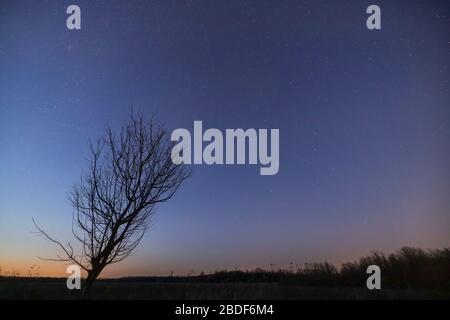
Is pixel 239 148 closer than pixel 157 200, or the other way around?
pixel 239 148

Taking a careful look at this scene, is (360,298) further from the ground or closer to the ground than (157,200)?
closer to the ground

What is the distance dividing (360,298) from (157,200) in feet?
8.92
